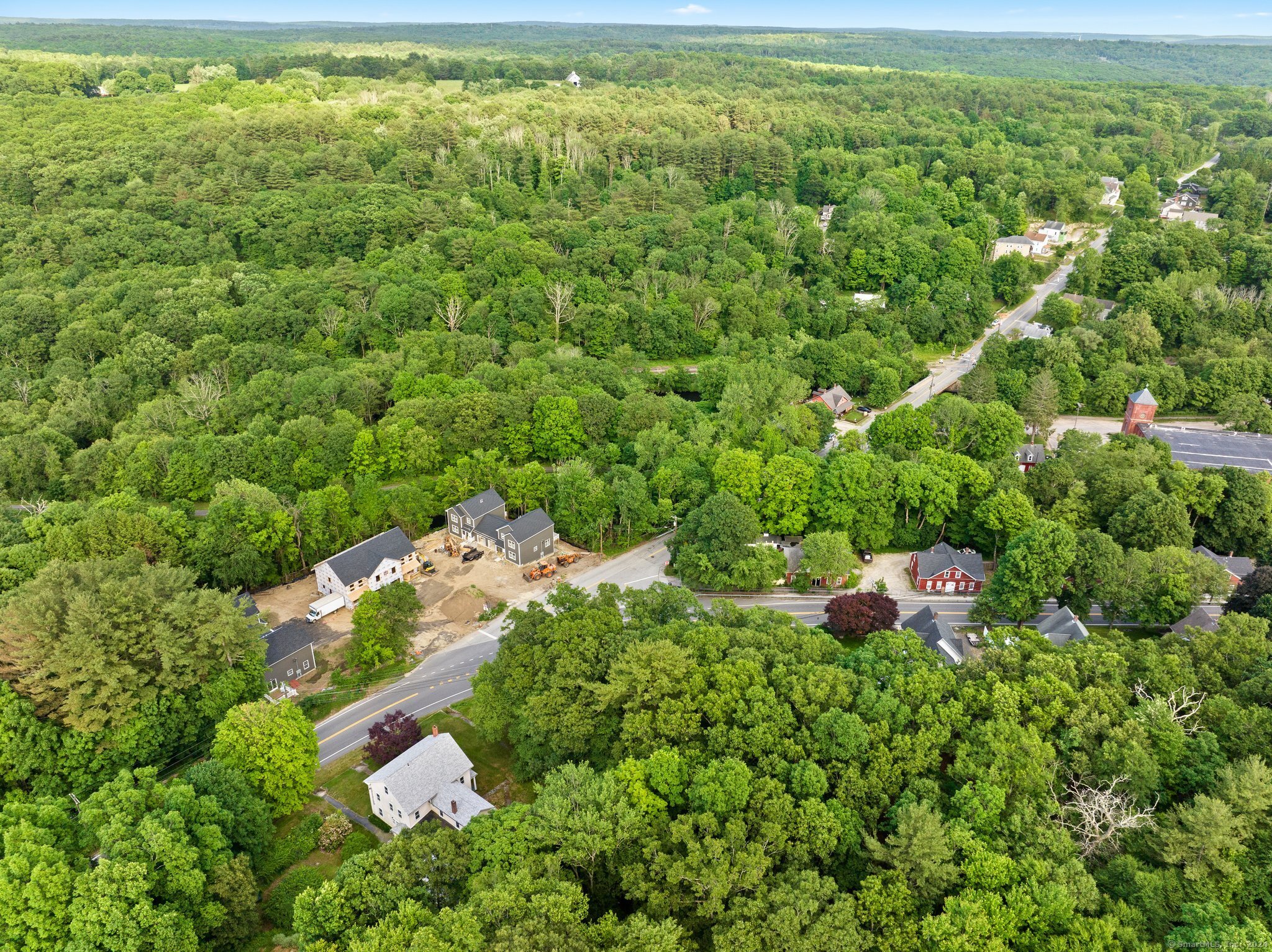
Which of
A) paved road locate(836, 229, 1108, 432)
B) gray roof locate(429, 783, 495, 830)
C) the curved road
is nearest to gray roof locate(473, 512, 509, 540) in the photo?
the curved road

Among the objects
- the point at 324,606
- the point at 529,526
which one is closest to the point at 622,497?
the point at 529,526

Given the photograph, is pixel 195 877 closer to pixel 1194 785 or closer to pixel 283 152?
pixel 1194 785

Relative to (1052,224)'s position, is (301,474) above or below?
below

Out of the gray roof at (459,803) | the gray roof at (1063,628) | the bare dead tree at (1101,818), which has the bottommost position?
the gray roof at (459,803)

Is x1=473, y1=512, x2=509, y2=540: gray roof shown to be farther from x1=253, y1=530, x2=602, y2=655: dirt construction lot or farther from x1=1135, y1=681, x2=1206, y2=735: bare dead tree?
x1=1135, y1=681, x2=1206, y2=735: bare dead tree

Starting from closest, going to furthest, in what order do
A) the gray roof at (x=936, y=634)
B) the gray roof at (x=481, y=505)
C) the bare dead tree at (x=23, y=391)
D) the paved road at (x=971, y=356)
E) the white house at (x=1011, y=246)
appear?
the gray roof at (x=936, y=634), the gray roof at (x=481, y=505), the bare dead tree at (x=23, y=391), the paved road at (x=971, y=356), the white house at (x=1011, y=246)

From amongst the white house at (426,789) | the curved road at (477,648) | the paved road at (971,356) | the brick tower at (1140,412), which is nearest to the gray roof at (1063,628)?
the curved road at (477,648)

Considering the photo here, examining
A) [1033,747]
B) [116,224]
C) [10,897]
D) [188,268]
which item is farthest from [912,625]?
[116,224]

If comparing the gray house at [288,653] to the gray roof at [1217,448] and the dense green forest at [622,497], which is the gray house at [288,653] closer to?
the dense green forest at [622,497]

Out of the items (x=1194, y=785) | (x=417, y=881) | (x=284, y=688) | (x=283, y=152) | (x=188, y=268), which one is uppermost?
(x=283, y=152)
